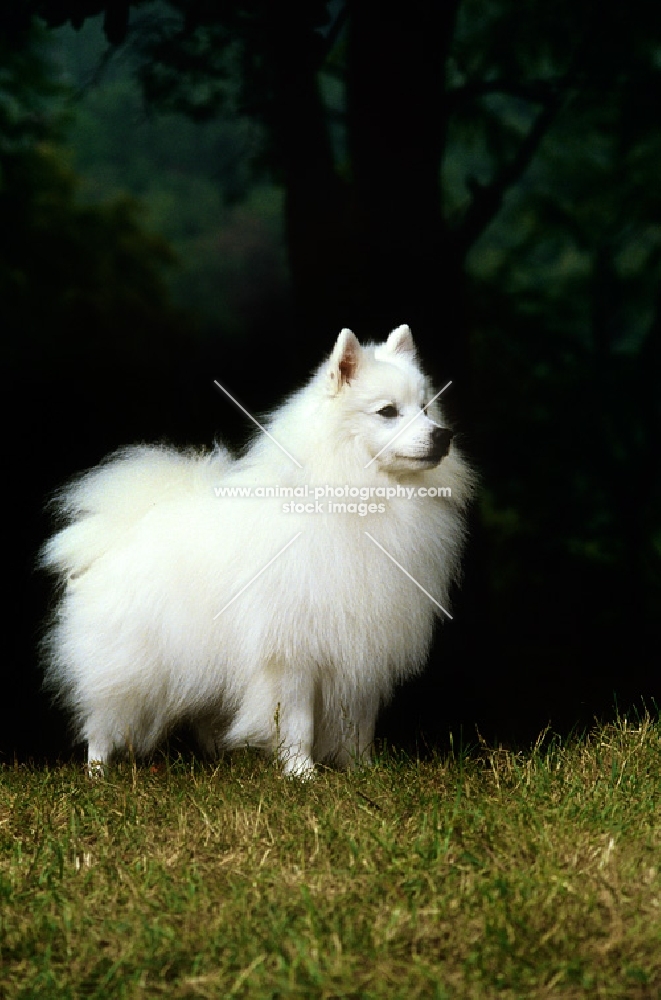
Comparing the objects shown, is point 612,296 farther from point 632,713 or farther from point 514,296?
point 632,713

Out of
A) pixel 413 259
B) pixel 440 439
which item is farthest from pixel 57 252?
pixel 440 439

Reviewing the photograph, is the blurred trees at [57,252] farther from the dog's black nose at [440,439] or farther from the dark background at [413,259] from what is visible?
the dog's black nose at [440,439]

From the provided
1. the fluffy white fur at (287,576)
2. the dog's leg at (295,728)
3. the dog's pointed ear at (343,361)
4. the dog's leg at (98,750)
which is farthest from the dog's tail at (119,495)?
the dog's leg at (295,728)

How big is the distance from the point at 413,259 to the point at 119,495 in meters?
1.67

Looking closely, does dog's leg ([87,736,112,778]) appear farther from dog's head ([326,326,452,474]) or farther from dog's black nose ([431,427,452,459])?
dog's black nose ([431,427,452,459])

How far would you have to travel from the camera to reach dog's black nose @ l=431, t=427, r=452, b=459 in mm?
3463

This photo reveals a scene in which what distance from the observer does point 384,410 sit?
3.53 m

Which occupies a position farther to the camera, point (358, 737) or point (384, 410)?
point (358, 737)

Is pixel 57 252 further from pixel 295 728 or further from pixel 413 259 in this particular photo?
pixel 295 728

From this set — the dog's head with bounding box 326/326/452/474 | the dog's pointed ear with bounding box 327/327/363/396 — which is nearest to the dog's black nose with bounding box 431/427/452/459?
→ the dog's head with bounding box 326/326/452/474

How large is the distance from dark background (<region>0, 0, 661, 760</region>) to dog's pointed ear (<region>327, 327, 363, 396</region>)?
107 centimetres

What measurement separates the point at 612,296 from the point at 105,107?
3.03m

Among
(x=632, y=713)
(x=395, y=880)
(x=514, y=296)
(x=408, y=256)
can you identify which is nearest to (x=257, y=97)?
(x=408, y=256)

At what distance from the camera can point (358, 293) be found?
15.7 ft
